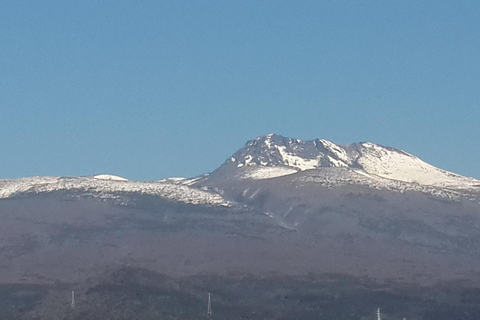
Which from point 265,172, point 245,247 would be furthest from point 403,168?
point 245,247

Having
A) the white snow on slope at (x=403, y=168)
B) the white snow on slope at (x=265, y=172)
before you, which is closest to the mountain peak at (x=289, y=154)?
the white snow on slope at (x=265, y=172)

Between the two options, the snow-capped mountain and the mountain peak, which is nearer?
the snow-capped mountain

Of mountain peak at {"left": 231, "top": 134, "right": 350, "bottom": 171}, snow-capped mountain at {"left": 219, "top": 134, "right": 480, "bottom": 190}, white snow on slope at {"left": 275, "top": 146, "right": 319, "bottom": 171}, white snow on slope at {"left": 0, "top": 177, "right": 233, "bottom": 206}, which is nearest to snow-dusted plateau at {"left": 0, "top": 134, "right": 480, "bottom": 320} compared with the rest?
white snow on slope at {"left": 0, "top": 177, "right": 233, "bottom": 206}

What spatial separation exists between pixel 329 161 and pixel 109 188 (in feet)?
148

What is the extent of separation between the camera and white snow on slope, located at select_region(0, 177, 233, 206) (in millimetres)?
126750

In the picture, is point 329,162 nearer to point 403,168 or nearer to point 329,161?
point 329,161

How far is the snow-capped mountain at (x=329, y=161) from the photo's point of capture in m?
151

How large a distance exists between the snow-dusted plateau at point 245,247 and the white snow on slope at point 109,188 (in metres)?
0.29

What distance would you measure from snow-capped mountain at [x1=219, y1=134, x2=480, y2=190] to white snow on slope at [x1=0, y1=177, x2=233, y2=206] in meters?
17.4

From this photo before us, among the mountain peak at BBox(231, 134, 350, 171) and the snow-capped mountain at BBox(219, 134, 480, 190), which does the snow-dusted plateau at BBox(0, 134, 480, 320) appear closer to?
the snow-capped mountain at BBox(219, 134, 480, 190)

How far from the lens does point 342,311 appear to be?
266ft

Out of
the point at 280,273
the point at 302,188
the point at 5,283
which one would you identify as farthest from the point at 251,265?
the point at 302,188

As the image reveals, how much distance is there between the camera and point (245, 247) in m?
101

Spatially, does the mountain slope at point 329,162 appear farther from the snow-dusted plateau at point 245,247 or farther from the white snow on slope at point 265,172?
the snow-dusted plateau at point 245,247
